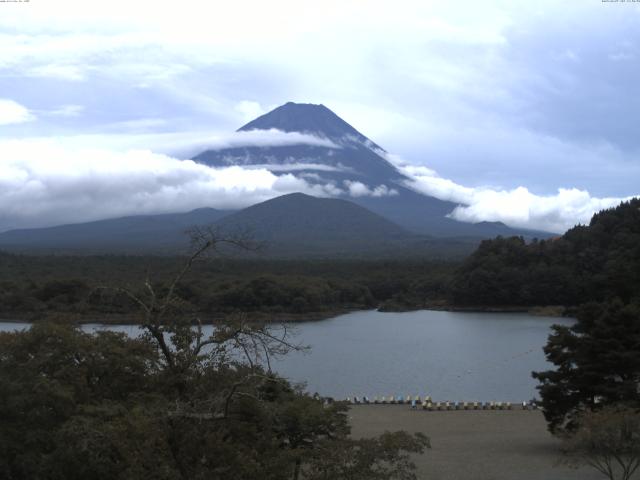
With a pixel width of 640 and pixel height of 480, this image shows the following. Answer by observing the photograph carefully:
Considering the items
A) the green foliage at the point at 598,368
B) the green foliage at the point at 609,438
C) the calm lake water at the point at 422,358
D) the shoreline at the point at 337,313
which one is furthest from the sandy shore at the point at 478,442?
the shoreline at the point at 337,313

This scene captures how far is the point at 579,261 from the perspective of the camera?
44.5 metres

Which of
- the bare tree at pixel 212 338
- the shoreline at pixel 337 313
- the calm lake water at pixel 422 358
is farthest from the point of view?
the shoreline at pixel 337 313

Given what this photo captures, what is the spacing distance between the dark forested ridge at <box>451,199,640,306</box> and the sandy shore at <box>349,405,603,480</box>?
90.0ft

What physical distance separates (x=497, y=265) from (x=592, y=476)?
36.9m

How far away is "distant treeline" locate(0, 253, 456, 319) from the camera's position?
36906 millimetres

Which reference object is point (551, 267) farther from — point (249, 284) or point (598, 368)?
point (598, 368)

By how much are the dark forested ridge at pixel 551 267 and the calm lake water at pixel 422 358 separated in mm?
6460

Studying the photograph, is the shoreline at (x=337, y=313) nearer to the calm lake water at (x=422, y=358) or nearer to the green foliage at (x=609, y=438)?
the calm lake water at (x=422, y=358)

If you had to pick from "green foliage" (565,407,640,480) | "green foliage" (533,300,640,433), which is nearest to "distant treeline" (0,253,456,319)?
"green foliage" (533,300,640,433)

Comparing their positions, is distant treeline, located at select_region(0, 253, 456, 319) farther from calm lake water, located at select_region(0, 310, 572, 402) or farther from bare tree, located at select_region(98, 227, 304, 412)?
bare tree, located at select_region(98, 227, 304, 412)

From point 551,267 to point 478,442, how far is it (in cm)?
3369

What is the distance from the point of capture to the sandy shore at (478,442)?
1035cm

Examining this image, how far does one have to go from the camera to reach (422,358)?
24406 millimetres

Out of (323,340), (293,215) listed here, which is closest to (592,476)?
(323,340)
